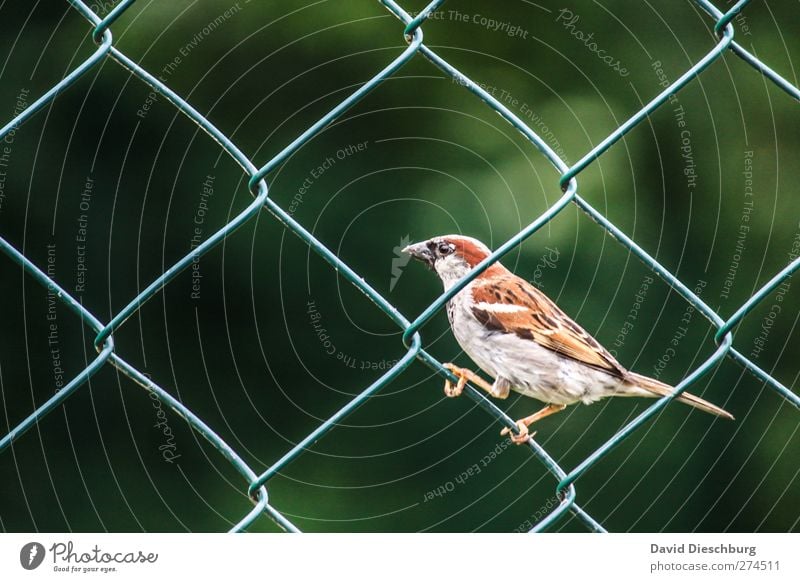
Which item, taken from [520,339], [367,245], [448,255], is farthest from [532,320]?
[367,245]

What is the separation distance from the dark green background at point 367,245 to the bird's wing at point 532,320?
0.30ft

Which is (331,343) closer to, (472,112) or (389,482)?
(389,482)

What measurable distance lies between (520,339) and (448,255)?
0.65 feet

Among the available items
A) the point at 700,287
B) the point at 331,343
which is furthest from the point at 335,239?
the point at 700,287
